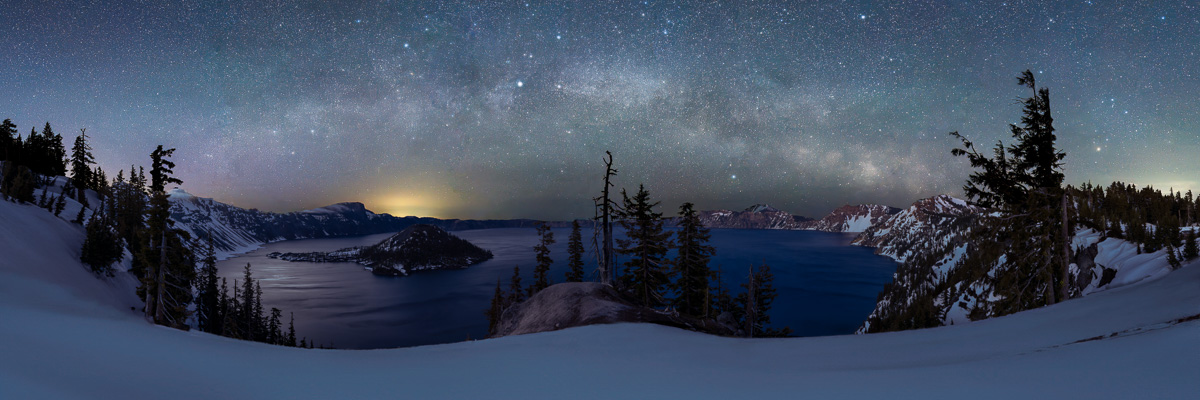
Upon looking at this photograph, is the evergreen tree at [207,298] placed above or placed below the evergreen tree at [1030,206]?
below

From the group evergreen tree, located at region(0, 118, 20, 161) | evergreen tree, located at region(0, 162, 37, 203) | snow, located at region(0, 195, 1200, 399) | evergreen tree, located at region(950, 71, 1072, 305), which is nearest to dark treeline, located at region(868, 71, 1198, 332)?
evergreen tree, located at region(950, 71, 1072, 305)

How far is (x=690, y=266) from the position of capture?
114 ft

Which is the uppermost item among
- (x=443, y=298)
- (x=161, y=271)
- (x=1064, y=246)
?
(x=1064, y=246)

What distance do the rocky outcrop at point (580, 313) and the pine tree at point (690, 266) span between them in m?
17.6

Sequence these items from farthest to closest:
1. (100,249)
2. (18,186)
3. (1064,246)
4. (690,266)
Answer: (18,186) < (100,249) < (690,266) < (1064,246)

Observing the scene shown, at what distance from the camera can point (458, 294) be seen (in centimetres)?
13388

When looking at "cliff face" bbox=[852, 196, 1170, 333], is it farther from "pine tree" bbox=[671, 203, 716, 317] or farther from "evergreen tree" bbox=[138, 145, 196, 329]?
"evergreen tree" bbox=[138, 145, 196, 329]

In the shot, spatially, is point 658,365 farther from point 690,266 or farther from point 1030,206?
point 690,266

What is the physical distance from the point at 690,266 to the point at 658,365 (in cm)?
3041

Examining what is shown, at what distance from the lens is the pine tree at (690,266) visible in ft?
114

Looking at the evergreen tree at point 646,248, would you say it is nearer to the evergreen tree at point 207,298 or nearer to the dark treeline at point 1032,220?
the dark treeline at point 1032,220

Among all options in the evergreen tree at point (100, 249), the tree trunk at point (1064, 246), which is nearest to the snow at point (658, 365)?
the tree trunk at point (1064, 246)

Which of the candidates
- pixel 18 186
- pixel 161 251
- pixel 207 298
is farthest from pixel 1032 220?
pixel 18 186

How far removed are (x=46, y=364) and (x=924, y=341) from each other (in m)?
10.0
